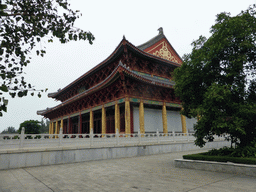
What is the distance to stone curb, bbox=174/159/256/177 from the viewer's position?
567cm

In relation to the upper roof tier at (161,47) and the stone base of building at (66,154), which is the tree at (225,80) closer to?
A: the stone base of building at (66,154)

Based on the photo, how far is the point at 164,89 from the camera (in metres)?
17.0

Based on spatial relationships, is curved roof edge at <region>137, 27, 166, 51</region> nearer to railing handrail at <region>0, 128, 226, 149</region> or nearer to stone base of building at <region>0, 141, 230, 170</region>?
railing handrail at <region>0, 128, 226, 149</region>

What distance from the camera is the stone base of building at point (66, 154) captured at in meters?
8.16

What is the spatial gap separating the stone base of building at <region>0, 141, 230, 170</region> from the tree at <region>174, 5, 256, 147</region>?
5.56 meters

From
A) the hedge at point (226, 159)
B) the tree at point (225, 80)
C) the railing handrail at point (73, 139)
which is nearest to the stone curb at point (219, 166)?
the hedge at point (226, 159)

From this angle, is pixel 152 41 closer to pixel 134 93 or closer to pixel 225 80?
pixel 134 93

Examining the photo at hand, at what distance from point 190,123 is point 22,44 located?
18719mm

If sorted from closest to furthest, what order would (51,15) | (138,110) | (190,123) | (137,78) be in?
(51,15) → (137,78) → (138,110) → (190,123)

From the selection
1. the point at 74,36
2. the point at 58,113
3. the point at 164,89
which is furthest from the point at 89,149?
the point at 58,113

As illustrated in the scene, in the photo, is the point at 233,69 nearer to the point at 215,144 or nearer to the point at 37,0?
the point at 37,0

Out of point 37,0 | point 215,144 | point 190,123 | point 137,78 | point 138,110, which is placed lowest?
point 215,144

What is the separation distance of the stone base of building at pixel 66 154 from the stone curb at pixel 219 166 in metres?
4.80

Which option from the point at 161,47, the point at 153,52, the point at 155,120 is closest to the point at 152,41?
the point at 153,52
